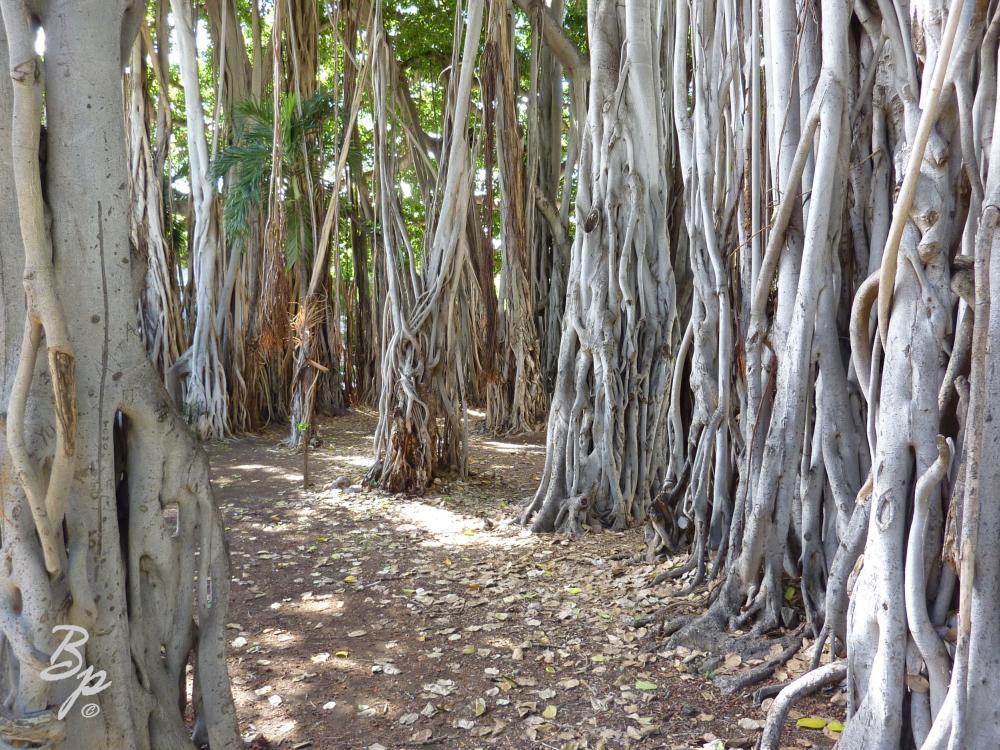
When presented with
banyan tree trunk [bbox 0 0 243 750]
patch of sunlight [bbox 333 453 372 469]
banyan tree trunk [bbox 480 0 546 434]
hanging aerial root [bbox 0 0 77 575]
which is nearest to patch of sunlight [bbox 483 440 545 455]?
banyan tree trunk [bbox 480 0 546 434]

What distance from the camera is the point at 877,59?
2.39m

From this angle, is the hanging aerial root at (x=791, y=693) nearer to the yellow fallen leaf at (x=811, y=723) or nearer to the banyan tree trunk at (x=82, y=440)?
the yellow fallen leaf at (x=811, y=723)

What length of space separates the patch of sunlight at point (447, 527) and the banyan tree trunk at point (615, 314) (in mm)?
239

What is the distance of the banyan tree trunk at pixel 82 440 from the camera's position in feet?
4.94

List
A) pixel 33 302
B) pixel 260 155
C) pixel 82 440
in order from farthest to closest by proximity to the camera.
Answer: pixel 260 155, pixel 82 440, pixel 33 302

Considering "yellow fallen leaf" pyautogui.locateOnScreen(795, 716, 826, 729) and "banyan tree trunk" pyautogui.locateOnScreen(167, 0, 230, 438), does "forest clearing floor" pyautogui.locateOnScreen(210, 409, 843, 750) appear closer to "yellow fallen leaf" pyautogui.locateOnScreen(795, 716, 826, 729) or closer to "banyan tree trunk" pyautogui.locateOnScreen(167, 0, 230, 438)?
"yellow fallen leaf" pyautogui.locateOnScreen(795, 716, 826, 729)

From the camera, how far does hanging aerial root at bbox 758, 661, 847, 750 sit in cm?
186

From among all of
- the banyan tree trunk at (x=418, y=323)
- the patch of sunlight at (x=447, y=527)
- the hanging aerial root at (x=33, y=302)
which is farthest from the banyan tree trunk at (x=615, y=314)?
the hanging aerial root at (x=33, y=302)

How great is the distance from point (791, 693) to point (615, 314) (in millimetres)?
2724

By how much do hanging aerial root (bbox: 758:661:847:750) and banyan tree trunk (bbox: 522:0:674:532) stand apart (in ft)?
7.40

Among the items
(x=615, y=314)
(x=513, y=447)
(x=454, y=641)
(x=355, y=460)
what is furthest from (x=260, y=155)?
(x=454, y=641)

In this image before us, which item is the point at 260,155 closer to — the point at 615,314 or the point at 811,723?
the point at 615,314

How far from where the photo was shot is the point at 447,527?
453 cm

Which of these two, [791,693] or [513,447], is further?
[513,447]
